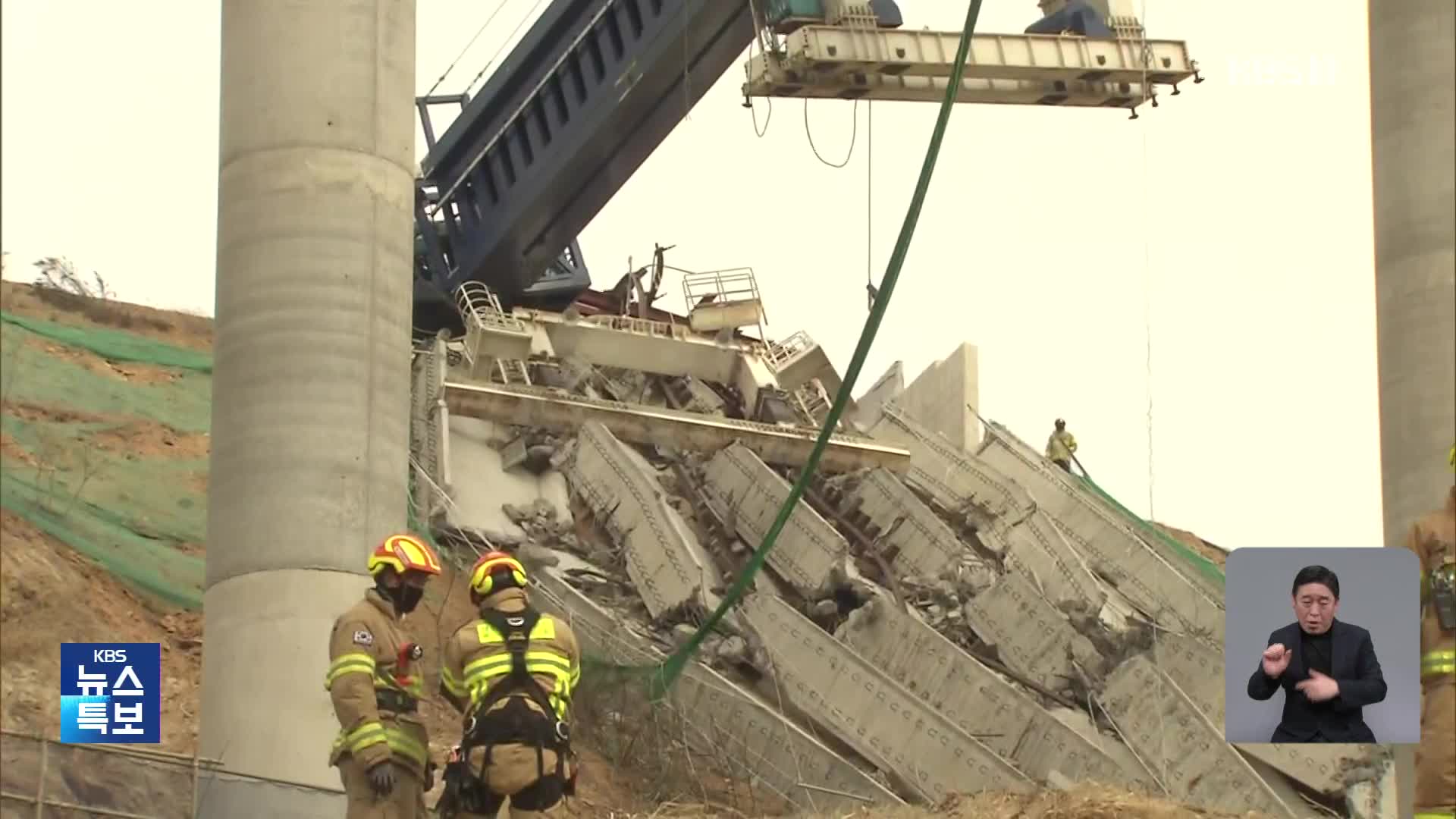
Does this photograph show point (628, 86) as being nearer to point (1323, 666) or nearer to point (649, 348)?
point (649, 348)

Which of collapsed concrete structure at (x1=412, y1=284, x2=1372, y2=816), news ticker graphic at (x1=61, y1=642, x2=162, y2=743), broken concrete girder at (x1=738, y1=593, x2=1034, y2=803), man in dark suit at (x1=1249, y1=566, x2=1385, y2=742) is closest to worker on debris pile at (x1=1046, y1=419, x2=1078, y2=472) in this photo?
collapsed concrete structure at (x1=412, y1=284, x2=1372, y2=816)

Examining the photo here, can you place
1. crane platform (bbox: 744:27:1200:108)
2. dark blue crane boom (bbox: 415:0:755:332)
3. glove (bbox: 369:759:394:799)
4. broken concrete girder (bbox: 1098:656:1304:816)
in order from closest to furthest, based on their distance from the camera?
1. glove (bbox: 369:759:394:799)
2. broken concrete girder (bbox: 1098:656:1304:816)
3. crane platform (bbox: 744:27:1200:108)
4. dark blue crane boom (bbox: 415:0:755:332)

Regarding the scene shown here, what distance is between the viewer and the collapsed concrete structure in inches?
844

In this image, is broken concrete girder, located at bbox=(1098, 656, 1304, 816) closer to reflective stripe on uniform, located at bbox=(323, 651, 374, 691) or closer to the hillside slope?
the hillside slope

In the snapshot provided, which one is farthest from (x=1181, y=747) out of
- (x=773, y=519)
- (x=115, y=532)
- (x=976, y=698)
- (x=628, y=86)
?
(x=628, y=86)

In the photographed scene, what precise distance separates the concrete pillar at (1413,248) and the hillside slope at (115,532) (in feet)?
15.8

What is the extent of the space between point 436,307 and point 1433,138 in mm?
15249

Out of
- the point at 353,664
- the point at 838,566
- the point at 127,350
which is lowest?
the point at 353,664

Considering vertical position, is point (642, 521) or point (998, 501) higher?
point (998, 501)

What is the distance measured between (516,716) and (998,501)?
1555cm

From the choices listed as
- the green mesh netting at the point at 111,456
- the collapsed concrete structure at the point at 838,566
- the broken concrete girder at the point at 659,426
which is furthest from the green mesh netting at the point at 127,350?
the broken concrete girder at the point at 659,426

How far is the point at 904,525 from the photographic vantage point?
27.2m

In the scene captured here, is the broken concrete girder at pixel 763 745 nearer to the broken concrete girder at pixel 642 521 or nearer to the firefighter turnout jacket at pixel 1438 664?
the broken concrete girder at pixel 642 521

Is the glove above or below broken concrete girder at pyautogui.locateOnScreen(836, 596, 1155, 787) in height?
below
